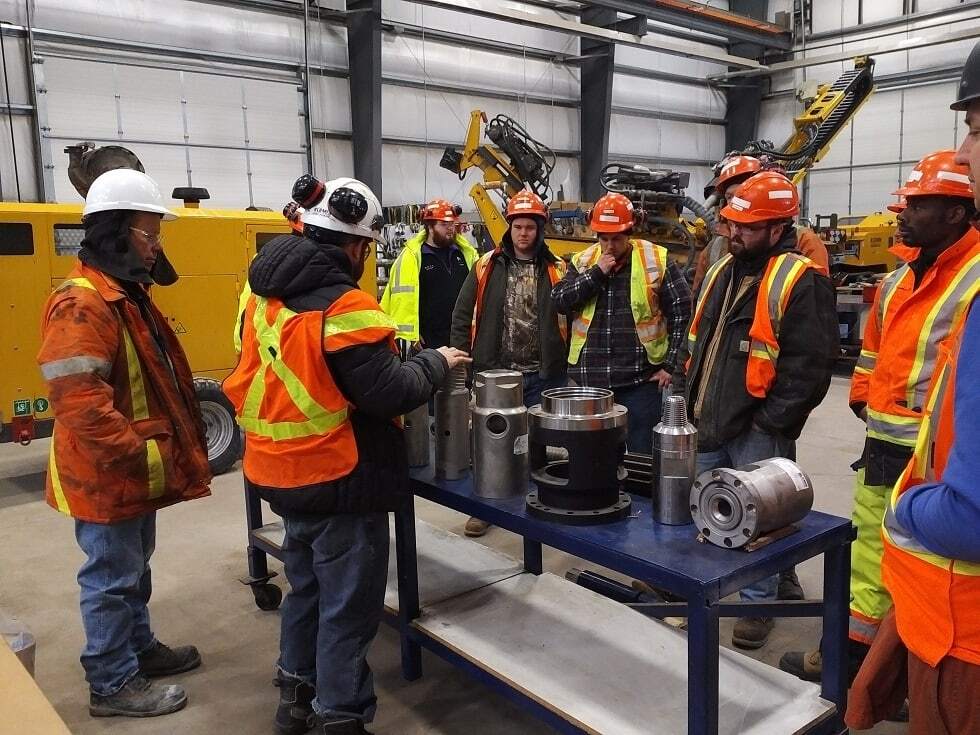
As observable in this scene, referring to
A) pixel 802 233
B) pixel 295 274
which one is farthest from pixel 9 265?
pixel 802 233

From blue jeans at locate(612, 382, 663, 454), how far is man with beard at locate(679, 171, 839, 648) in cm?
81

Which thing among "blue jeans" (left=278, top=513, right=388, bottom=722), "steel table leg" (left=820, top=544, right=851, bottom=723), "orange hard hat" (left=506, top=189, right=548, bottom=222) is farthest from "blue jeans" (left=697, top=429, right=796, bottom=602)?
"orange hard hat" (left=506, top=189, right=548, bottom=222)

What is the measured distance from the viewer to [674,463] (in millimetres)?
2004

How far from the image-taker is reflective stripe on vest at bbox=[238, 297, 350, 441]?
7.12ft

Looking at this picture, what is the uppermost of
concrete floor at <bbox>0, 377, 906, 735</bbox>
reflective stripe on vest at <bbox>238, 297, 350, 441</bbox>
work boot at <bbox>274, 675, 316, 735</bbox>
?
reflective stripe on vest at <bbox>238, 297, 350, 441</bbox>

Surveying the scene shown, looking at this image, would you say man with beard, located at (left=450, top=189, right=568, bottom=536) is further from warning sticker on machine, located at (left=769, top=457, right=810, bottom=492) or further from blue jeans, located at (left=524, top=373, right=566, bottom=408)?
warning sticker on machine, located at (left=769, top=457, right=810, bottom=492)

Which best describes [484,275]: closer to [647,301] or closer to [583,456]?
[647,301]

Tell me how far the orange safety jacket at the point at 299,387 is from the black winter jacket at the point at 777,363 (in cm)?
124

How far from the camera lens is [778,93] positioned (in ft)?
50.6

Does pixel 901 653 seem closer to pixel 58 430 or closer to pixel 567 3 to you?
pixel 58 430

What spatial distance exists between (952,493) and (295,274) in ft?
5.34

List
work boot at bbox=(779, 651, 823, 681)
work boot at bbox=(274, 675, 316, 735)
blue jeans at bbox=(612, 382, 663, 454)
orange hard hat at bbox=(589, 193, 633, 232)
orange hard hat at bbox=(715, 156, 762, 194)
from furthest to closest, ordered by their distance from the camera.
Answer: blue jeans at bbox=(612, 382, 663, 454) → orange hard hat at bbox=(589, 193, 633, 232) → orange hard hat at bbox=(715, 156, 762, 194) → work boot at bbox=(779, 651, 823, 681) → work boot at bbox=(274, 675, 316, 735)

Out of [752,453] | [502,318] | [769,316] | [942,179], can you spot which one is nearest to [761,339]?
[769,316]

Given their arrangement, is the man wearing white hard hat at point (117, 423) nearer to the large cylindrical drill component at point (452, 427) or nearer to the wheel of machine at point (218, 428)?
the large cylindrical drill component at point (452, 427)
